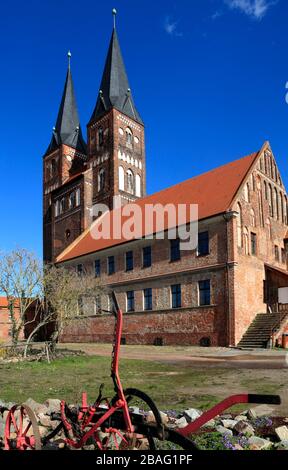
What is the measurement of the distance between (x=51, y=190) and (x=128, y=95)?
14.7 metres

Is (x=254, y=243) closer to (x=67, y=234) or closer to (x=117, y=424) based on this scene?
(x=67, y=234)

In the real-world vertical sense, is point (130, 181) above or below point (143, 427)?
above

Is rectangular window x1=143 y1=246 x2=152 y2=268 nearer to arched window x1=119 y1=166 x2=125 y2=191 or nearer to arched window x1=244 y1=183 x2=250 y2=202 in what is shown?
arched window x1=244 y1=183 x2=250 y2=202

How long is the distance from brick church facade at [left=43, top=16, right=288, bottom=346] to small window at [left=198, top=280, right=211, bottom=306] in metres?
0.06

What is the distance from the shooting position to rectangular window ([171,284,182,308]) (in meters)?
28.9

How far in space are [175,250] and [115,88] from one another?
26628 mm

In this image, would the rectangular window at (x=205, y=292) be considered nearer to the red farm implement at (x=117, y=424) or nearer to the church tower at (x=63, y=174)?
the church tower at (x=63, y=174)

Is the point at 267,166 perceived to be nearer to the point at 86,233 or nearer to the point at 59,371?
the point at 86,233

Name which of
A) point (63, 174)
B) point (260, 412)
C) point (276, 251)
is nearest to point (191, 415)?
point (260, 412)

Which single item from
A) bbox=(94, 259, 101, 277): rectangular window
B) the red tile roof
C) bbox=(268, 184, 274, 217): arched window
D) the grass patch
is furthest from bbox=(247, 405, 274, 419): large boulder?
bbox=(94, 259, 101, 277): rectangular window

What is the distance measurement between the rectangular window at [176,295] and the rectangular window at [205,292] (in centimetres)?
186

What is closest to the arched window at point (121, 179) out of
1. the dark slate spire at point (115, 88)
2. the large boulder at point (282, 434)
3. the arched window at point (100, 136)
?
the arched window at point (100, 136)

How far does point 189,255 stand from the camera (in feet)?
93.6

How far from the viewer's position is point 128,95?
161 ft
